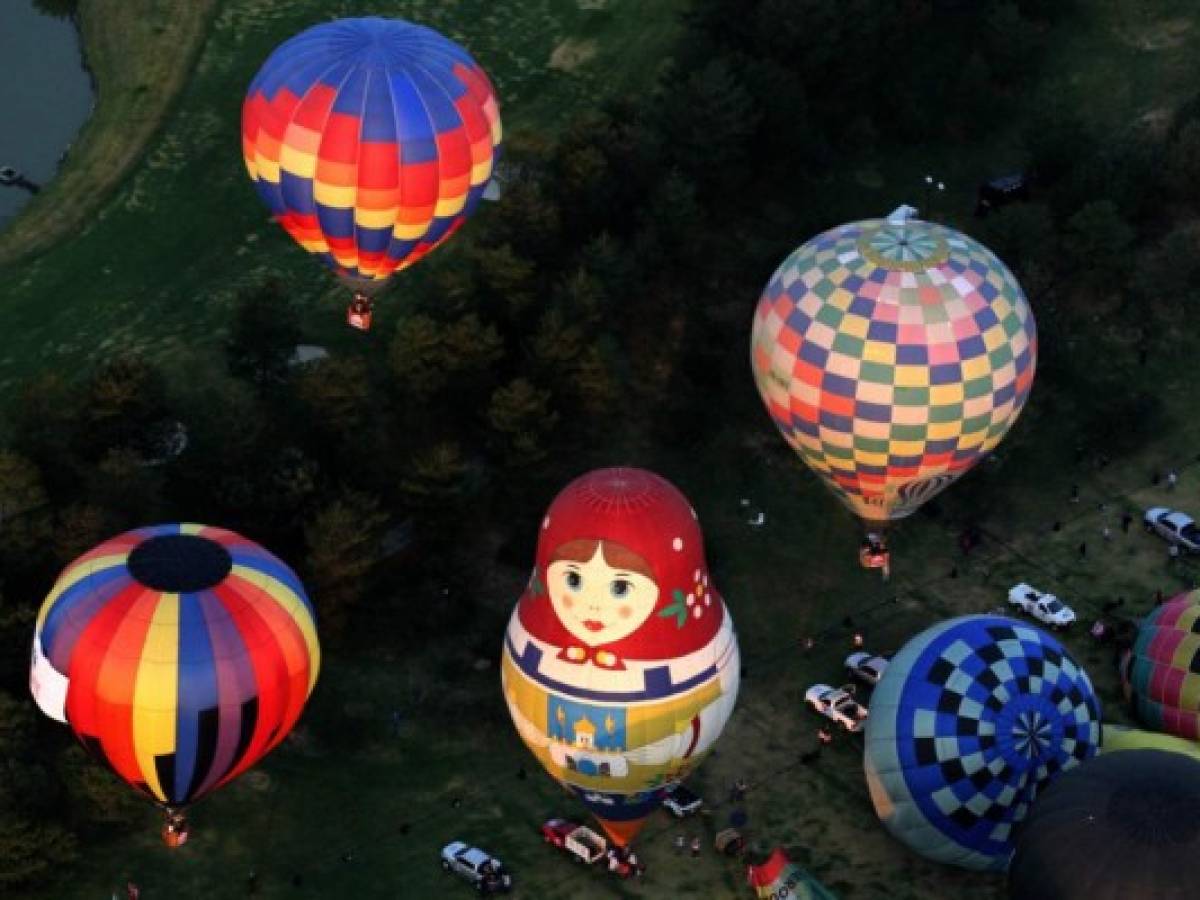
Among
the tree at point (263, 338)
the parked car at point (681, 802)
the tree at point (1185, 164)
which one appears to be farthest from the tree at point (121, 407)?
the tree at point (1185, 164)

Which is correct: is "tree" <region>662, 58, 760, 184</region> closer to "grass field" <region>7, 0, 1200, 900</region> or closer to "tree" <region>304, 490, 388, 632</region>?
"grass field" <region>7, 0, 1200, 900</region>

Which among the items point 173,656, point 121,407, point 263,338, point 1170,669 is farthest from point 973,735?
point 121,407

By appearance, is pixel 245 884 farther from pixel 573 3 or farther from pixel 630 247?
pixel 573 3

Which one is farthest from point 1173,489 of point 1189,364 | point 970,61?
point 970,61

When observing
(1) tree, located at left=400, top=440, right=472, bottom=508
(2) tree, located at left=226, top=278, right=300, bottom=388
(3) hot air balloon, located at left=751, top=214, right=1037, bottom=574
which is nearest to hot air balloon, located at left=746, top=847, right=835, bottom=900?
(3) hot air balloon, located at left=751, top=214, right=1037, bottom=574

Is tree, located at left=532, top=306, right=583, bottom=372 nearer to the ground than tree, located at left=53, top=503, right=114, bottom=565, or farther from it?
nearer to the ground

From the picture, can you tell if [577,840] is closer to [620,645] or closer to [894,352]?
[620,645]
